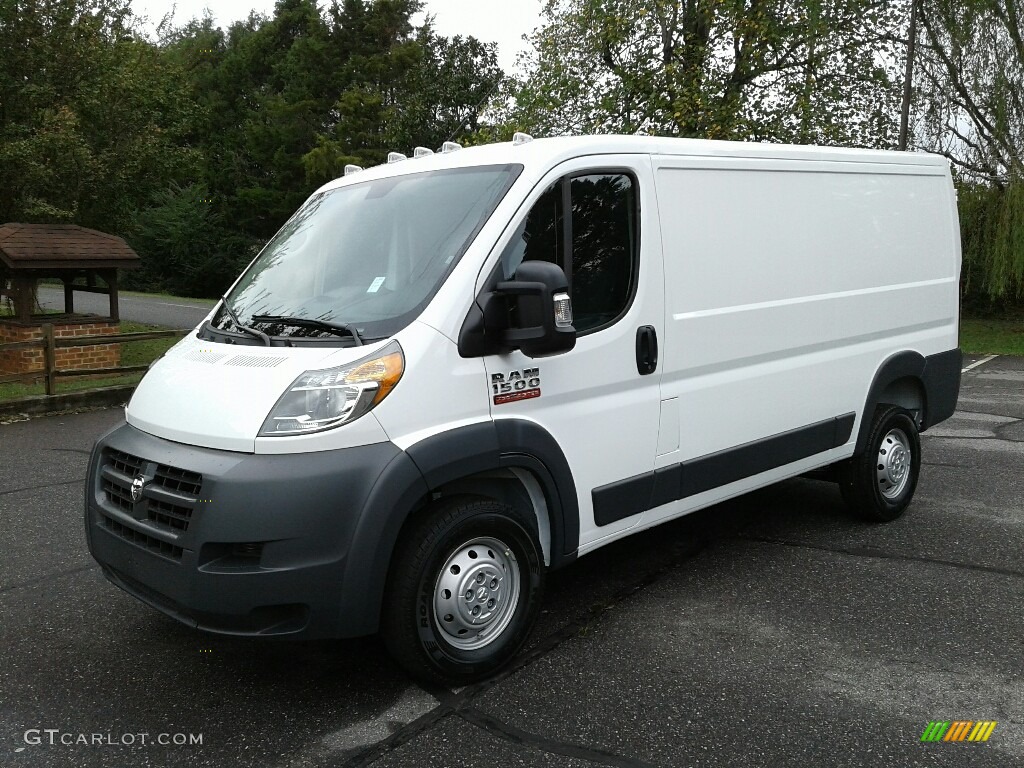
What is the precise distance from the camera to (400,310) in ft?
12.0

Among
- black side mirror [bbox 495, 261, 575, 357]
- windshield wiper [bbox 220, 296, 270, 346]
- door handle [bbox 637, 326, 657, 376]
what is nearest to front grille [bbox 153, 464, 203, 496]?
windshield wiper [bbox 220, 296, 270, 346]

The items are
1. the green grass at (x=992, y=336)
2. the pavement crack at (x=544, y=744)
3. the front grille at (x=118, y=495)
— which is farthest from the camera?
the green grass at (x=992, y=336)

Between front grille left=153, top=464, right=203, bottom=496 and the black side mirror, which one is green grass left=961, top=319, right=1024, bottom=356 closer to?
the black side mirror

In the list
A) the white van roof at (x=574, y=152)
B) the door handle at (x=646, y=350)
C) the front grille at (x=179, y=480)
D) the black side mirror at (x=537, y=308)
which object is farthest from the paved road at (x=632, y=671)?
the white van roof at (x=574, y=152)

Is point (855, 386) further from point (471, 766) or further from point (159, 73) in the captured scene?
point (159, 73)

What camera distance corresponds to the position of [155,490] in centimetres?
350

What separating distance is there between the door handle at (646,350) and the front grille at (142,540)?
2.09 m

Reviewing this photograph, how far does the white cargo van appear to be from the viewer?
Result: 11.0 feet

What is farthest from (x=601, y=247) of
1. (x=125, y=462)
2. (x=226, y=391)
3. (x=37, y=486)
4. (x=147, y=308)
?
(x=147, y=308)

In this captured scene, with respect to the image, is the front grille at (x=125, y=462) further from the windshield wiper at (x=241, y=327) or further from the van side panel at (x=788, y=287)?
the van side panel at (x=788, y=287)

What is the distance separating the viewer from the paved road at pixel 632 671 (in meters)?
3.32

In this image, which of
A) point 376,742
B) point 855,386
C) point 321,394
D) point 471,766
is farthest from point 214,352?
point 855,386

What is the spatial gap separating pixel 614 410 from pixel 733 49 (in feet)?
62.9

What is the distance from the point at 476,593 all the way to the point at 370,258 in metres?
1.48
